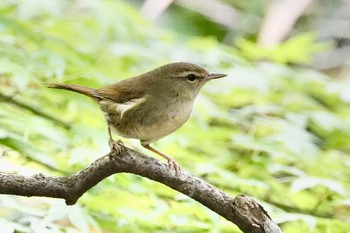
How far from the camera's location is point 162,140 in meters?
2.45

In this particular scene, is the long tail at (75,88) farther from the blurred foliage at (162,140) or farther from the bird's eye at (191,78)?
the bird's eye at (191,78)

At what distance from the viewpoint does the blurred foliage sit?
1.94 m

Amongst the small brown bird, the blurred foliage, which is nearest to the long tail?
the small brown bird

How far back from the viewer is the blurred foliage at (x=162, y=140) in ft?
6.35

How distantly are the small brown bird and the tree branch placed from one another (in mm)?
101

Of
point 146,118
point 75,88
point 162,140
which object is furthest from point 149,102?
point 162,140

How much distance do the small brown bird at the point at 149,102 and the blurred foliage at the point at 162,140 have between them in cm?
18

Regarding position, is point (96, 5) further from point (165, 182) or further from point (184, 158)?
point (165, 182)

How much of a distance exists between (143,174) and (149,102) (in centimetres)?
35

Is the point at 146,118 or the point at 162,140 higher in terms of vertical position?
the point at 146,118

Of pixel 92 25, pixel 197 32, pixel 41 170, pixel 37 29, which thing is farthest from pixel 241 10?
pixel 41 170

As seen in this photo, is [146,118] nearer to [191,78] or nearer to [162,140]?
[191,78]

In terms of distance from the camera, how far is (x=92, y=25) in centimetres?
346

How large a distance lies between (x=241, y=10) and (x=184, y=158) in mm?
3804
